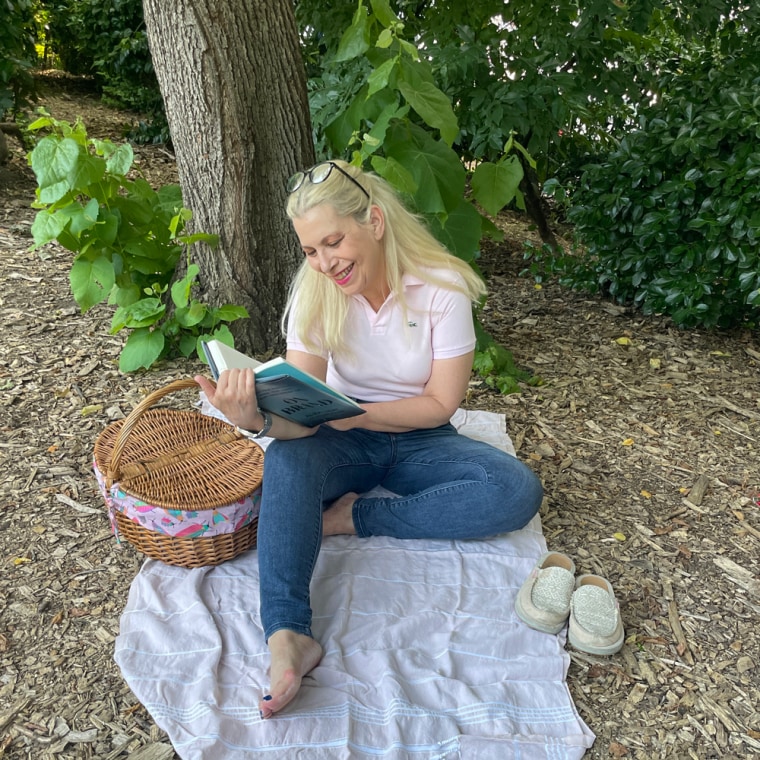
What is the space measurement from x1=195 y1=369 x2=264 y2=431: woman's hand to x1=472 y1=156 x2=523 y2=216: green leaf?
129cm

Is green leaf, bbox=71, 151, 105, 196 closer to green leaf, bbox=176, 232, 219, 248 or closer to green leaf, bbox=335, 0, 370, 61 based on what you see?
green leaf, bbox=176, 232, 219, 248

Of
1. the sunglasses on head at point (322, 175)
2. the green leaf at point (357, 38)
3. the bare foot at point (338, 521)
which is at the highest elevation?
the green leaf at point (357, 38)

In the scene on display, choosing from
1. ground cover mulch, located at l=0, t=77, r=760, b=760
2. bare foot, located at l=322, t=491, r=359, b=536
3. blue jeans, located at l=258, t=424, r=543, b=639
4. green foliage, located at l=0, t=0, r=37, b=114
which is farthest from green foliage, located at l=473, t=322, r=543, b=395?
green foliage, located at l=0, t=0, r=37, b=114

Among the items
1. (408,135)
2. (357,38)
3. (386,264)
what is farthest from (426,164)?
(386,264)

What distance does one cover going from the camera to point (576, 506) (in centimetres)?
242

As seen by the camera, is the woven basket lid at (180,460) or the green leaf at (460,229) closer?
the woven basket lid at (180,460)

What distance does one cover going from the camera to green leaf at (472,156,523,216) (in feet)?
8.63

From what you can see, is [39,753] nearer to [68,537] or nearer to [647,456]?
[68,537]

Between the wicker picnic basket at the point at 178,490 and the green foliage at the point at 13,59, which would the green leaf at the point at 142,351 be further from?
the green foliage at the point at 13,59

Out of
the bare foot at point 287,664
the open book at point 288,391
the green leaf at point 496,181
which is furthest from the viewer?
the green leaf at point 496,181

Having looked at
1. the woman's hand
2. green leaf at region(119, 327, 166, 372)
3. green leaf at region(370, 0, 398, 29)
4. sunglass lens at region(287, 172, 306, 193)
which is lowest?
green leaf at region(119, 327, 166, 372)

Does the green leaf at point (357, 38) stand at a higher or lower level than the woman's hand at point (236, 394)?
higher

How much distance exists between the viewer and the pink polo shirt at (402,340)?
2.04m

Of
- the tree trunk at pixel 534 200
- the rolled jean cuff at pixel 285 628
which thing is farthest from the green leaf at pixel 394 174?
the tree trunk at pixel 534 200
